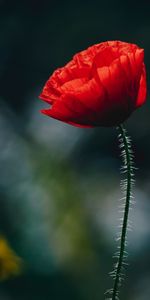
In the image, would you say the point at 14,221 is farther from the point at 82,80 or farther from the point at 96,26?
the point at 82,80

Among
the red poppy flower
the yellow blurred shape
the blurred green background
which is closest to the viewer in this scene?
the red poppy flower

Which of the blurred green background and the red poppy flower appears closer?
the red poppy flower

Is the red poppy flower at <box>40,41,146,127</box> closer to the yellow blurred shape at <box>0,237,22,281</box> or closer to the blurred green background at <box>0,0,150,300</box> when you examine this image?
the yellow blurred shape at <box>0,237,22,281</box>

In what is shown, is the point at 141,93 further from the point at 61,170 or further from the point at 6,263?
the point at 61,170

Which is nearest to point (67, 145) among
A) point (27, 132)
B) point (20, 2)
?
point (27, 132)

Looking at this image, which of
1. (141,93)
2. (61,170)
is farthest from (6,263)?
(61,170)

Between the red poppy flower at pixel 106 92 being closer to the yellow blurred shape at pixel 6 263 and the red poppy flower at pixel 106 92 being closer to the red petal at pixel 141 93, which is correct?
the red petal at pixel 141 93

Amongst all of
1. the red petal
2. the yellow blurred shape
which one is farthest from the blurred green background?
the red petal

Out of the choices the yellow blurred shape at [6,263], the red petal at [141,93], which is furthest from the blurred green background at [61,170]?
the red petal at [141,93]
